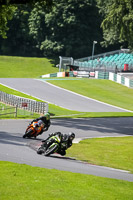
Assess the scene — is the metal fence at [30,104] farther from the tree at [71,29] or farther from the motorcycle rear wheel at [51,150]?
the tree at [71,29]

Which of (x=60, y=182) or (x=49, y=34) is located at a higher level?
(x=49, y=34)

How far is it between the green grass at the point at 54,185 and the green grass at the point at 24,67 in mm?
58582

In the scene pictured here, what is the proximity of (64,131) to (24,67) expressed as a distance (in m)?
53.8

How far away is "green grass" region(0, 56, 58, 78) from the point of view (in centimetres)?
7143

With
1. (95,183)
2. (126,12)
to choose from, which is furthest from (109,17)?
(95,183)

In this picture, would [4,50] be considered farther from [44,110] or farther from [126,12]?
[44,110]

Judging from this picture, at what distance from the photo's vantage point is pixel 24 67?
76.0 meters

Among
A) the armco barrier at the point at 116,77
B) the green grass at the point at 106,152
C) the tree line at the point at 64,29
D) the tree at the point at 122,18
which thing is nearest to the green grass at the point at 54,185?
the green grass at the point at 106,152

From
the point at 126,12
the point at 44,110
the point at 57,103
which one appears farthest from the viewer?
the point at 126,12

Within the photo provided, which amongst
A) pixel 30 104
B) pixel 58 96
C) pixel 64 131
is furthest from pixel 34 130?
pixel 58 96

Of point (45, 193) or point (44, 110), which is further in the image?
point (44, 110)

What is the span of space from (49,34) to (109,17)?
38.4 meters

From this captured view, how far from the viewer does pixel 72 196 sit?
9.06m

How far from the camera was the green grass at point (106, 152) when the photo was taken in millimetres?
15461
